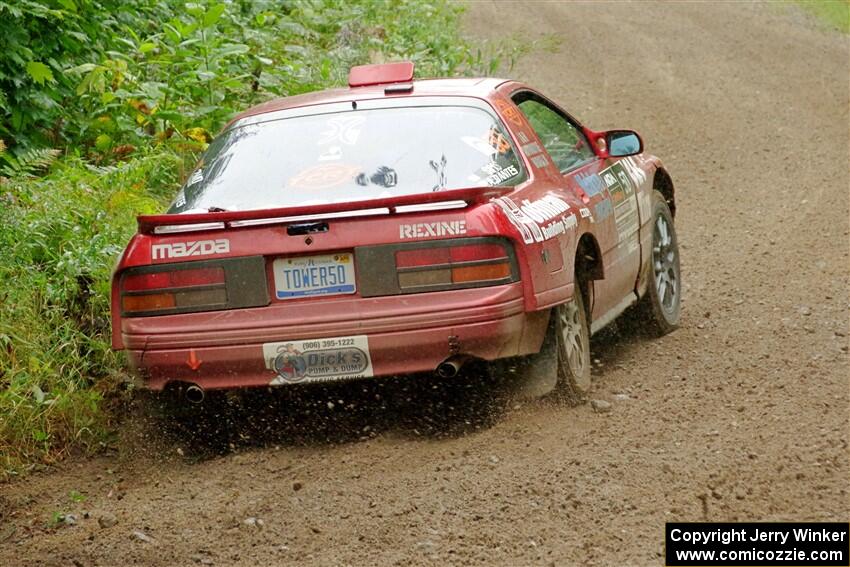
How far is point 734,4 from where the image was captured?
26.6 m

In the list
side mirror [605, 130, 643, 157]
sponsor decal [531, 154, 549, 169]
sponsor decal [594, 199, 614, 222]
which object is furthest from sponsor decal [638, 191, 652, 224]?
sponsor decal [531, 154, 549, 169]

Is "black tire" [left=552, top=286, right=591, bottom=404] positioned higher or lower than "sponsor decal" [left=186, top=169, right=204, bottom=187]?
lower

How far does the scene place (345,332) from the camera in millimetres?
5516

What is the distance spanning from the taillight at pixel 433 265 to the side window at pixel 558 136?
1.49 meters

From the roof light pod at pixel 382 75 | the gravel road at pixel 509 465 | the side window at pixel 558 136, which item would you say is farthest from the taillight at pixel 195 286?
the side window at pixel 558 136

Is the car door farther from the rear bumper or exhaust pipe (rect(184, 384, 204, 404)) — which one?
exhaust pipe (rect(184, 384, 204, 404))

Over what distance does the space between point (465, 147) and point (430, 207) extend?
714mm

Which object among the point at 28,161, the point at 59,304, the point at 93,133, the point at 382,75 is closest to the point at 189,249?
the point at 59,304

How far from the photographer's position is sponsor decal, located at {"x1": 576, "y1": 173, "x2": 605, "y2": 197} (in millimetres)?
6840

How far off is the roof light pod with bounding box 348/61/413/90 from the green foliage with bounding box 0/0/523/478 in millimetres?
1656

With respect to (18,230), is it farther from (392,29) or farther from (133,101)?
(392,29)

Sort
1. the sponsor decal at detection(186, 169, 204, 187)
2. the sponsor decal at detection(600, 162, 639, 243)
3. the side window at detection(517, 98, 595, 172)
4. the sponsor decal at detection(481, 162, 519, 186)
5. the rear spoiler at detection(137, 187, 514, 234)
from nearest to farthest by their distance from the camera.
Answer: the rear spoiler at detection(137, 187, 514, 234), the sponsor decal at detection(481, 162, 519, 186), the sponsor decal at detection(186, 169, 204, 187), the side window at detection(517, 98, 595, 172), the sponsor decal at detection(600, 162, 639, 243)

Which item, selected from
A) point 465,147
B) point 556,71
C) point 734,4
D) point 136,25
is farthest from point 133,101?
point 734,4

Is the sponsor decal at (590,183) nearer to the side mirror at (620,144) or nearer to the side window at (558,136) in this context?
the side window at (558,136)
